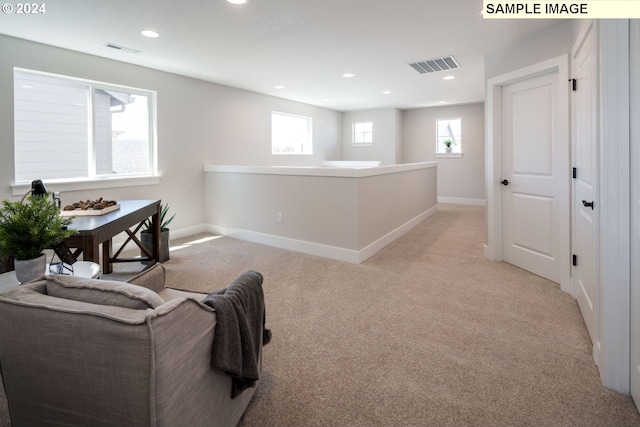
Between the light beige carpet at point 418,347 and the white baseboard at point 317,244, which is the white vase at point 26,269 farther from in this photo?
the white baseboard at point 317,244

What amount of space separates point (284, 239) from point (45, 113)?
2.91 metres

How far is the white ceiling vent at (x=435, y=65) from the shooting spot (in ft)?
14.4

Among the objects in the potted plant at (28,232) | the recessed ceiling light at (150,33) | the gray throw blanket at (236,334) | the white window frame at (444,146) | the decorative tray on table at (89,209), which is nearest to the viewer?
the gray throw blanket at (236,334)

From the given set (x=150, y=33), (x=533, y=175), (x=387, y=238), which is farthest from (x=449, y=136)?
(x=150, y=33)

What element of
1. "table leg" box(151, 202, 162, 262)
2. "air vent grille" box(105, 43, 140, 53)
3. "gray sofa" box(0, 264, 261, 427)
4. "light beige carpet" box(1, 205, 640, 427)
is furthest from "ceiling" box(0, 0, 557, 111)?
"gray sofa" box(0, 264, 261, 427)

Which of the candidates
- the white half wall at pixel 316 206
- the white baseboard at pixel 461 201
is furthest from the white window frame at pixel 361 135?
the white half wall at pixel 316 206

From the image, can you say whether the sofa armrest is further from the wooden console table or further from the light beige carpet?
the light beige carpet

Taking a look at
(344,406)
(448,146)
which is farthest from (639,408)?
(448,146)

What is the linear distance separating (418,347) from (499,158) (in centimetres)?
250

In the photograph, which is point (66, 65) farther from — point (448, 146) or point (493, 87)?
point (448, 146)

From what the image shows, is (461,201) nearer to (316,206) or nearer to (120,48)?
(316,206)

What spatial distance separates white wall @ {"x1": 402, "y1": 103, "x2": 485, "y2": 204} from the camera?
801cm

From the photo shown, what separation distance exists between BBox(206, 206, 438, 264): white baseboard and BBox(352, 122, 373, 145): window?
3.77m

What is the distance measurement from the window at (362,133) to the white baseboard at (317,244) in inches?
148
